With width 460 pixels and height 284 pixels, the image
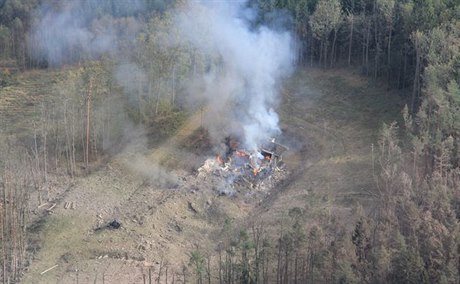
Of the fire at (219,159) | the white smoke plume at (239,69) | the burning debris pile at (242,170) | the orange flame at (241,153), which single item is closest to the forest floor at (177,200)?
the burning debris pile at (242,170)

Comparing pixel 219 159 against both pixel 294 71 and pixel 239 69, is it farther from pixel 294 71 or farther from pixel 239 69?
pixel 294 71

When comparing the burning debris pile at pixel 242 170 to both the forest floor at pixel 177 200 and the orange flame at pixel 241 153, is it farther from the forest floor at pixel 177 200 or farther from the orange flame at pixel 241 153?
the forest floor at pixel 177 200

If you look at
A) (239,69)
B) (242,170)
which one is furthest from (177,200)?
(239,69)

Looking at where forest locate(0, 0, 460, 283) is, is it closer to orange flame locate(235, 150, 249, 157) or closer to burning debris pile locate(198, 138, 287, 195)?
burning debris pile locate(198, 138, 287, 195)

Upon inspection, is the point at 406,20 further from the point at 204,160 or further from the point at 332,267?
the point at 332,267

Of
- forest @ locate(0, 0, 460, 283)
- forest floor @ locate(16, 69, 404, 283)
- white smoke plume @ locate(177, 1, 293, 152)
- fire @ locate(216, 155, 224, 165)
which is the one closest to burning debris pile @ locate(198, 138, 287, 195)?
fire @ locate(216, 155, 224, 165)

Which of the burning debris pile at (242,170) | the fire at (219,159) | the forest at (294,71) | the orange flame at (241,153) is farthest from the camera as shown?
the orange flame at (241,153)

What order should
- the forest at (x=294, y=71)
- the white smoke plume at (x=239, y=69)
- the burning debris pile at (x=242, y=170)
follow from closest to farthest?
the forest at (x=294, y=71)
the burning debris pile at (x=242, y=170)
the white smoke plume at (x=239, y=69)
